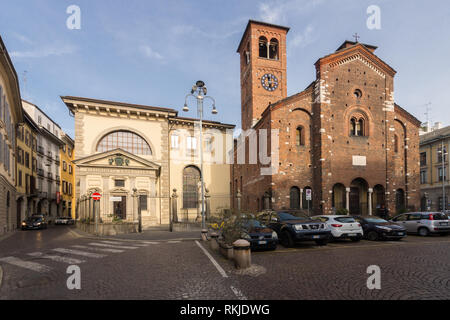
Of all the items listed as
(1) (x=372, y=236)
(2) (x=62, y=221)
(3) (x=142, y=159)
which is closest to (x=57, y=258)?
(1) (x=372, y=236)

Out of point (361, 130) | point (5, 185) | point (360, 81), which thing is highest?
point (360, 81)

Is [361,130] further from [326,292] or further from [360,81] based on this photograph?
[326,292]

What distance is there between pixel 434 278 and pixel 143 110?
25897mm

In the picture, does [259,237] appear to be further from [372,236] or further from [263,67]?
[263,67]

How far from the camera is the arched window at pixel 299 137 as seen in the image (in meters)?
24.9

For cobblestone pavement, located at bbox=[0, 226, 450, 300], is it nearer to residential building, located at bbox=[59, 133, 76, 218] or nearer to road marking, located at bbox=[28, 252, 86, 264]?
road marking, located at bbox=[28, 252, 86, 264]

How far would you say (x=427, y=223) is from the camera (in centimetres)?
1383

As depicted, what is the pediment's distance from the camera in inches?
910

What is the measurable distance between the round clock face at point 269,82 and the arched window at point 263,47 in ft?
11.3

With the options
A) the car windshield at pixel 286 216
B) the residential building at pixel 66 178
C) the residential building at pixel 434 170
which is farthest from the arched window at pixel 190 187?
the residential building at pixel 434 170

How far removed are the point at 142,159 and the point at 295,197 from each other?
14.9m

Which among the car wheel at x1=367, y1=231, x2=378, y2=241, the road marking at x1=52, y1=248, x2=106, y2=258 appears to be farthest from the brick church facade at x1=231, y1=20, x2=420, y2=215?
the road marking at x1=52, y1=248, x2=106, y2=258
